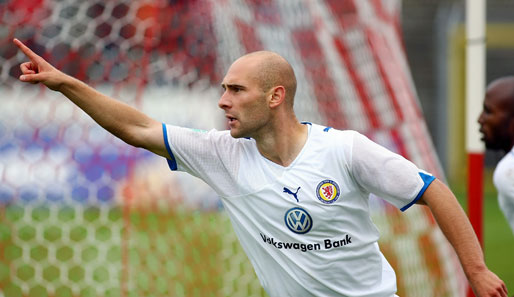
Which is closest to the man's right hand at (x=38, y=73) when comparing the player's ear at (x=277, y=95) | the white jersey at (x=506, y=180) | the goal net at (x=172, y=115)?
the player's ear at (x=277, y=95)

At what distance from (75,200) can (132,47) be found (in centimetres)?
129

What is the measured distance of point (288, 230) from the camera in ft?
11.5

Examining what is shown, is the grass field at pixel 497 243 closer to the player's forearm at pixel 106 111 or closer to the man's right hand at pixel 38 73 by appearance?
the player's forearm at pixel 106 111

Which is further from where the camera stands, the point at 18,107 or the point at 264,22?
the point at 264,22

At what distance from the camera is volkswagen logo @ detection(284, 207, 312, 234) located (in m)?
3.46

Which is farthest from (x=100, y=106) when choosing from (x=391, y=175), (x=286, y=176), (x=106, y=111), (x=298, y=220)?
(x=391, y=175)

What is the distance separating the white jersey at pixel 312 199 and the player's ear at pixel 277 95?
0.68 ft

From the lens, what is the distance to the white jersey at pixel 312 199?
11.1 ft

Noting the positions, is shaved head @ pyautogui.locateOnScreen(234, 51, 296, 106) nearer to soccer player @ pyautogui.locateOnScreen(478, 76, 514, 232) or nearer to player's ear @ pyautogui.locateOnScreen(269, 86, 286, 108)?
player's ear @ pyautogui.locateOnScreen(269, 86, 286, 108)

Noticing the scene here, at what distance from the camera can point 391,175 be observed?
3.33 m

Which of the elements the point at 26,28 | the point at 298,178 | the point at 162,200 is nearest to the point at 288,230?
the point at 298,178

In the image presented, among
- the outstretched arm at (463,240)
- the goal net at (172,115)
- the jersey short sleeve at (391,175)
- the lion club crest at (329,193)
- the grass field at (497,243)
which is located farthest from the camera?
the grass field at (497,243)

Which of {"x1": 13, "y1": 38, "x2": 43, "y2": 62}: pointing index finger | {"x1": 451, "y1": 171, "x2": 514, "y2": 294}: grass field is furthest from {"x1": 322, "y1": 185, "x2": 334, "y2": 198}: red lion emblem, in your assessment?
{"x1": 451, "y1": 171, "x2": 514, "y2": 294}: grass field

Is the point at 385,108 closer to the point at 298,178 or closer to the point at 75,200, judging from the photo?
the point at 75,200
